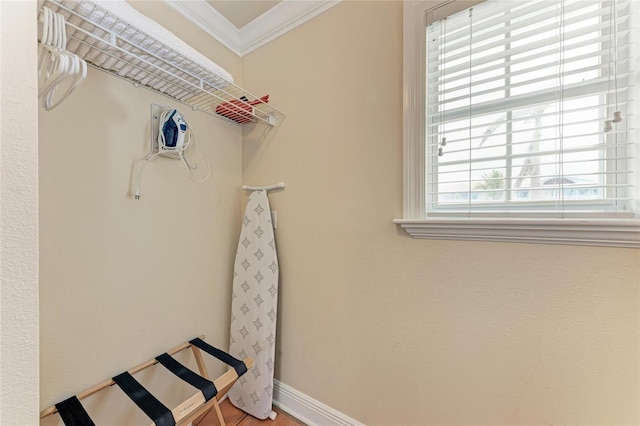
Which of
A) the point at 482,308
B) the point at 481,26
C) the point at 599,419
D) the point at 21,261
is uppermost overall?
the point at 481,26

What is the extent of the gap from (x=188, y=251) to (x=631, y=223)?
5.93 feet

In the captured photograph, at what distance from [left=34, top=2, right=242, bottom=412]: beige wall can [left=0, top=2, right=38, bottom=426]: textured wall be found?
72cm

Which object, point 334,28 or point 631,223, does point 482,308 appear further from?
point 334,28

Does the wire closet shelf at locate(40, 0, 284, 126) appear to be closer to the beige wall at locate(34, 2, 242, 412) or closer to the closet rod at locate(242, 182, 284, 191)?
the beige wall at locate(34, 2, 242, 412)

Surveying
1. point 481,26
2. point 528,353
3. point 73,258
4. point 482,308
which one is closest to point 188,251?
point 73,258

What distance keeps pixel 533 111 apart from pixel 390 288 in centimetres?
90

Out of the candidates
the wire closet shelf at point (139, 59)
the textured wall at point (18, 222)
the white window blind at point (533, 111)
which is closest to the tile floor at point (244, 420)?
the textured wall at point (18, 222)

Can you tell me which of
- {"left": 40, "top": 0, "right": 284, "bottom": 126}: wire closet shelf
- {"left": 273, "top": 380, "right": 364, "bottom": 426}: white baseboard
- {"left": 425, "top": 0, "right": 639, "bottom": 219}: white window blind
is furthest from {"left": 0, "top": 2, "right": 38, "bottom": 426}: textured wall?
{"left": 273, "top": 380, "right": 364, "bottom": 426}: white baseboard

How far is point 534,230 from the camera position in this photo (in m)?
0.82

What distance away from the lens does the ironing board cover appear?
1.39 m

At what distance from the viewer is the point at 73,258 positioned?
3.18 ft

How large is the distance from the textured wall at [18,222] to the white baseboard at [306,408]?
1.28 m

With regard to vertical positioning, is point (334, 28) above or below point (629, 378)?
above

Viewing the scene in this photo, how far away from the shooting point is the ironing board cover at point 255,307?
1389 millimetres
